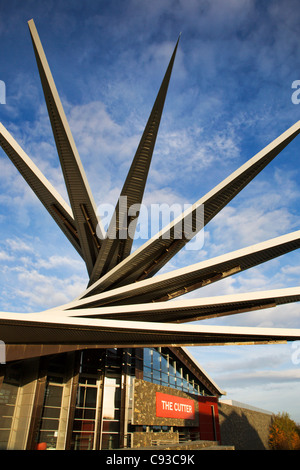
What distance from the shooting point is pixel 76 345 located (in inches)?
667

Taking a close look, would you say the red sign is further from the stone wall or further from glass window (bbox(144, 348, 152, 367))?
the stone wall

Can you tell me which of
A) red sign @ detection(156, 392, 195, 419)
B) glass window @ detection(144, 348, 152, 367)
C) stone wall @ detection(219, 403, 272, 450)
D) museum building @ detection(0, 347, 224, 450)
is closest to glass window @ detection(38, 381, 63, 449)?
museum building @ detection(0, 347, 224, 450)

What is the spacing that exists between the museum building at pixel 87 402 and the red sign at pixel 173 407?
6cm

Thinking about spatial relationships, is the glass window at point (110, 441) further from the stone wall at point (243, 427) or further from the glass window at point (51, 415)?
the stone wall at point (243, 427)

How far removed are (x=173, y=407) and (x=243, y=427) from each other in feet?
69.0

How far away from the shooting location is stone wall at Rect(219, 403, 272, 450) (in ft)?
118

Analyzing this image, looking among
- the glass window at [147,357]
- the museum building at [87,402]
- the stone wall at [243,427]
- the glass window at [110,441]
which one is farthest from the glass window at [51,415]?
the stone wall at [243,427]

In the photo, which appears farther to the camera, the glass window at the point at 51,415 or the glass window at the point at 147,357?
the glass window at the point at 147,357

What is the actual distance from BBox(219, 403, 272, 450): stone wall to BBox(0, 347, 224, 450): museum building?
12.4m

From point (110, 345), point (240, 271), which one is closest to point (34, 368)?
point (110, 345)

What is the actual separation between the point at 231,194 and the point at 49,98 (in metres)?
8.82

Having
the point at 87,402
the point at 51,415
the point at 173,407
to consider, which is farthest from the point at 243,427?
the point at 51,415

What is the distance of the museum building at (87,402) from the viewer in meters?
16.8

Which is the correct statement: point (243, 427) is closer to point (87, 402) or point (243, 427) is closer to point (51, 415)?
point (87, 402)
